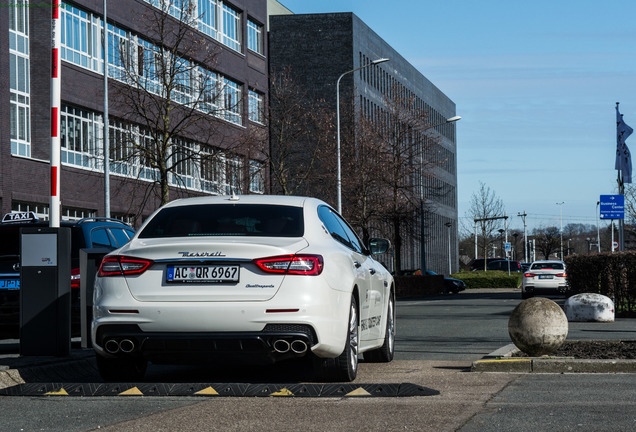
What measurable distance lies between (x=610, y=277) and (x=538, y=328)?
55.5ft

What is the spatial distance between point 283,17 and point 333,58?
451cm

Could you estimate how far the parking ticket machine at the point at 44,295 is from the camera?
10.6 metres

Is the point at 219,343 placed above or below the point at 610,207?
below

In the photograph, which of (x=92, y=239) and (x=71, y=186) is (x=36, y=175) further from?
(x=92, y=239)

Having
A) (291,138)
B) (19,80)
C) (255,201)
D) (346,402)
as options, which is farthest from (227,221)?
(291,138)

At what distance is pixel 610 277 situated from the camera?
88.8 ft

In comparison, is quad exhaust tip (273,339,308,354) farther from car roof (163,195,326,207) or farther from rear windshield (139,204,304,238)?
car roof (163,195,326,207)

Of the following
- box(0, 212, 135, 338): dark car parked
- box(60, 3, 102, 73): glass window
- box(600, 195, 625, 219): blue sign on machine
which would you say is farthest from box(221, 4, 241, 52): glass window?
box(0, 212, 135, 338): dark car parked

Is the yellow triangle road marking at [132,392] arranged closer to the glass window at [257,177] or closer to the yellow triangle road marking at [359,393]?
the yellow triangle road marking at [359,393]

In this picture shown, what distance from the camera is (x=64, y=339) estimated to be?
34.8 ft

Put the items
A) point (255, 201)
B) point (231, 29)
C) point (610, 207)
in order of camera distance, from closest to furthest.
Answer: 1. point (255, 201)
2. point (610, 207)
3. point (231, 29)

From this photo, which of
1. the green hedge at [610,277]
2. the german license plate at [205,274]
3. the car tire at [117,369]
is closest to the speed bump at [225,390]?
the car tire at [117,369]

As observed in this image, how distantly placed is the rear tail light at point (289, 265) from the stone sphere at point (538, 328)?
10.5 ft

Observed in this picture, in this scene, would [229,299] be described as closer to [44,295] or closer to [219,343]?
[219,343]
